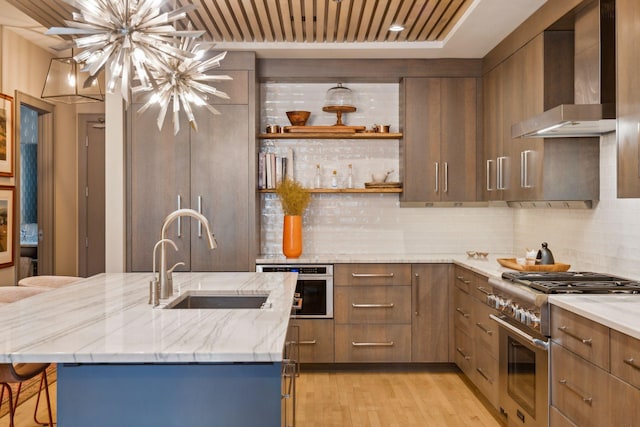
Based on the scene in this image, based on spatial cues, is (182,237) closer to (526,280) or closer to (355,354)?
(355,354)

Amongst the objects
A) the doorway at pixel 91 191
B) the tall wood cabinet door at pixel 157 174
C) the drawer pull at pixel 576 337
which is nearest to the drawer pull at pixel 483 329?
the drawer pull at pixel 576 337

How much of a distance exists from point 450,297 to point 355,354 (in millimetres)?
904

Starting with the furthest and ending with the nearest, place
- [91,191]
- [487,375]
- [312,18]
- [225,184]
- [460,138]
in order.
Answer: [91,191], [460,138], [225,184], [312,18], [487,375]

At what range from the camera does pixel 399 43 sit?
487 cm

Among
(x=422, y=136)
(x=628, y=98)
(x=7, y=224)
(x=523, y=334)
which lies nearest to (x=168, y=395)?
(x=523, y=334)

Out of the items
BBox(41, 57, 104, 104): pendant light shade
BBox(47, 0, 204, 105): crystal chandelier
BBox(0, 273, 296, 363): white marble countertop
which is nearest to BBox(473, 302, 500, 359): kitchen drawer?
BBox(0, 273, 296, 363): white marble countertop

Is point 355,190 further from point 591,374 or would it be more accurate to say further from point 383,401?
point 591,374

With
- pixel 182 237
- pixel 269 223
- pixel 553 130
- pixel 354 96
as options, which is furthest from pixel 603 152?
pixel 182 237

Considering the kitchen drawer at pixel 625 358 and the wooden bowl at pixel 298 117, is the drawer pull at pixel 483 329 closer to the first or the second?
the kitchen drawer at pixel 625 358

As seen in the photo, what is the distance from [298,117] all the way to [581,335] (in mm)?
3278

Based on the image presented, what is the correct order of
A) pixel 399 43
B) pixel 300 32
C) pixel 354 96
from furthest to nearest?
1. pixel 354 96
2. pixel 399 43
3. pixel 300 32

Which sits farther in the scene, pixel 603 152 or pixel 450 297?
pixel 450 297

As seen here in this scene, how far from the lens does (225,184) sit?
4.91m

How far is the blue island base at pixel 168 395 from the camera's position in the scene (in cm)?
195
